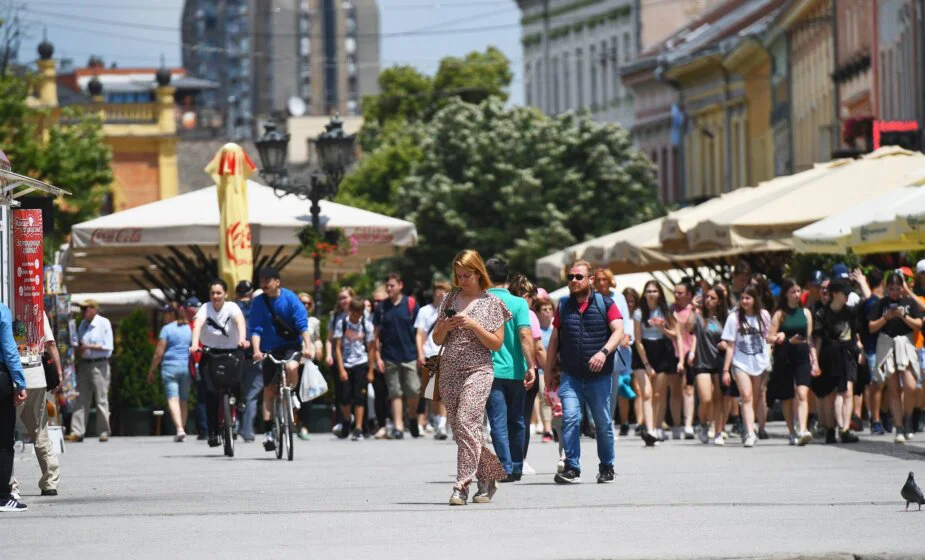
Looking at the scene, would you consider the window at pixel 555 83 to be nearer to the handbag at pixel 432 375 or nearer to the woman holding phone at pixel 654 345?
the woman holding phone at pixel 654 345

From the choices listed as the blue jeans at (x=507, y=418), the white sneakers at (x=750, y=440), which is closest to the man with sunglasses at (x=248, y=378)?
the white sneakers at (x=750, y=440)

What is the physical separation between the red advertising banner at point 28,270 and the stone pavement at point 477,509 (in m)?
1.33

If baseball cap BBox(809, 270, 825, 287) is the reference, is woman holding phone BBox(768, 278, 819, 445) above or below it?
below

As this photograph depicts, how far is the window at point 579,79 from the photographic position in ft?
329

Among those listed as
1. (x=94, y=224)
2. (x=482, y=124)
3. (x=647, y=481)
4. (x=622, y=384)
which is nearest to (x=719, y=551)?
(x=647, y=481)

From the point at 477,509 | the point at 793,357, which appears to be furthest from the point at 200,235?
the point at 477,509

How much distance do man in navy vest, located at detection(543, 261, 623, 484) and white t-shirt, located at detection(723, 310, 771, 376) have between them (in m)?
6.01

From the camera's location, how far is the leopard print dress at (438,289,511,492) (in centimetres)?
1557

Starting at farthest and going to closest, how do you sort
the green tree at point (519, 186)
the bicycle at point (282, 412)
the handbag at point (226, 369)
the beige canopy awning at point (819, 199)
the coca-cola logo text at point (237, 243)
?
1. the green tree at point (519, 186)
2. the coca-cola logo text at point (237, 243)
3. the beige canopy awning at point (819, 199)
4. the handbag at point (226, 369)
5. the bicycle at point (282, 412)

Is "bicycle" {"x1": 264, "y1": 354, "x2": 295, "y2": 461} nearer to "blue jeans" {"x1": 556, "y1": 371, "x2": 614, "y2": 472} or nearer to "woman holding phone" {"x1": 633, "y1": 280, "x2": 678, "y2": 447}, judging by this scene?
"blue jeans" {"x1": 556, "y1": 371, "x2": 614, "y2": 472}

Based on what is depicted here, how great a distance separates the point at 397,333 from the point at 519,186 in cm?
4347

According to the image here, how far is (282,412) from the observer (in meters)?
21.6

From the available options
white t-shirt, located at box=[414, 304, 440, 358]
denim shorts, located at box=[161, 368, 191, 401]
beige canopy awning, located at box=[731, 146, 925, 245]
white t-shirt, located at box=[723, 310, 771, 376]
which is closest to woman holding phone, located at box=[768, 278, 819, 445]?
white t-shirt, located at box=[723, 310, 771, 376]

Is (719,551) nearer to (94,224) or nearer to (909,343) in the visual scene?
(909,343)
